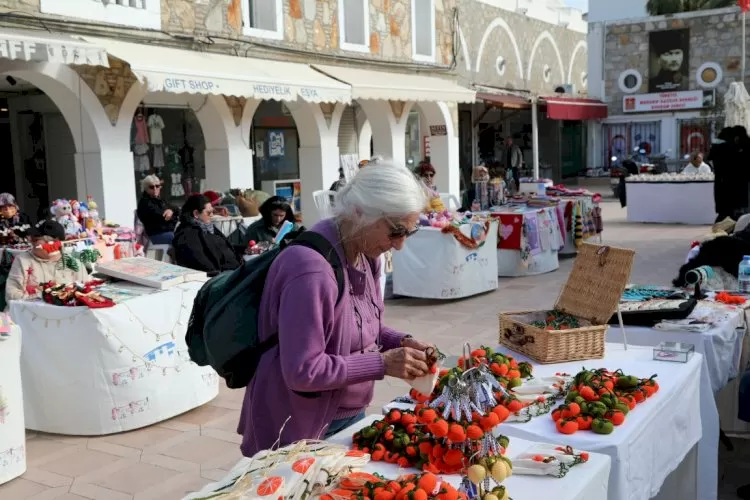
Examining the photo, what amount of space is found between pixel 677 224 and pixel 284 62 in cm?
827

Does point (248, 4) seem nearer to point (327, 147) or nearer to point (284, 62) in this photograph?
point (284, 62)

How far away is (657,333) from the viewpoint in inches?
163

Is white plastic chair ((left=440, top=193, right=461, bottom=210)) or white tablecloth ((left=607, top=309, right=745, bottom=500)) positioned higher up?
white plastic chair ((left=440, top=193, right=461, bottom=210))

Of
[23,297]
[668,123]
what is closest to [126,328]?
[23,297]

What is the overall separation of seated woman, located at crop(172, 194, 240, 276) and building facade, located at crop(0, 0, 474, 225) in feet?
8.20

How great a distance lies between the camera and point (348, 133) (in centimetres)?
1850

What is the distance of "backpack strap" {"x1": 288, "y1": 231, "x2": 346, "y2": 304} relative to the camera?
2328 millimetres

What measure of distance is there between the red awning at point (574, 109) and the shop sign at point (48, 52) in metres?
15.8

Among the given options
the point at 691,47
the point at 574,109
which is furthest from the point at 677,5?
the point at 574,109

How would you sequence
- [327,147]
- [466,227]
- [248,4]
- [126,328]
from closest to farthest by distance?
[126,328] < [466,227] < [248,4] < [327,147]

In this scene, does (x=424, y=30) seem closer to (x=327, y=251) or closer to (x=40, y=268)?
(x=40, y=268)

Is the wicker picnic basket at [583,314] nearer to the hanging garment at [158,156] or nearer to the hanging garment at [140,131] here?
the hanging garment at [140,131]

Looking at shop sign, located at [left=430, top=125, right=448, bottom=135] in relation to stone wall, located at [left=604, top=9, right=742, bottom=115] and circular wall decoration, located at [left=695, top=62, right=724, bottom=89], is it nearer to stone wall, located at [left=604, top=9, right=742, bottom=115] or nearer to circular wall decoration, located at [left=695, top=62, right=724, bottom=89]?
stone wall, located at [left=604, top=9, right=742, bottom=115]

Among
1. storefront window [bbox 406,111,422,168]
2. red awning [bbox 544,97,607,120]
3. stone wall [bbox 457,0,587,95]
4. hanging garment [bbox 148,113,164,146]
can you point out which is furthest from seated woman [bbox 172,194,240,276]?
red awning [bbox 544,97,607,120]
